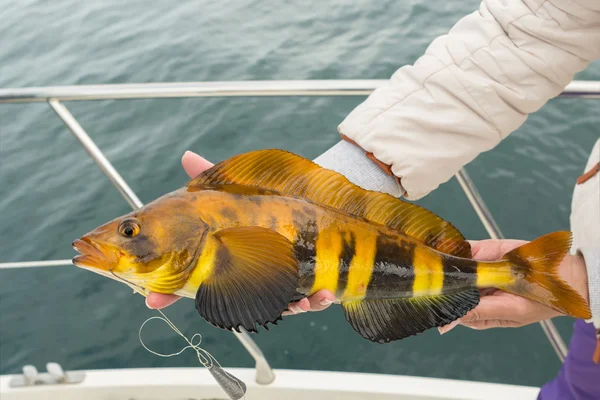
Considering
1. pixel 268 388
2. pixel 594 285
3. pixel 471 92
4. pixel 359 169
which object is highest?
pixel 471 92

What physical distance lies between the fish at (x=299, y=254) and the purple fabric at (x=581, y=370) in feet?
3.02

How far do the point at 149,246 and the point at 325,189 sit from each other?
20.5 inches

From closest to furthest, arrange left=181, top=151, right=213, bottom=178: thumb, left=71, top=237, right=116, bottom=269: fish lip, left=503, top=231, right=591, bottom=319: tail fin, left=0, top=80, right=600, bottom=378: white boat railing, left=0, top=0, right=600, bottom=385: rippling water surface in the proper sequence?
1. left=71, top=237, right=116, bottom=269: fish lip
2. left=503, top=231, right=591, bottom=319: tail fin
3. left=181, top=151, right=213, bottom=178: thumb
4. left=0, top=80, right=600, bottom=378: white boat railing
5. left=0, top=0, right=600, bottom=385: rippling water surface

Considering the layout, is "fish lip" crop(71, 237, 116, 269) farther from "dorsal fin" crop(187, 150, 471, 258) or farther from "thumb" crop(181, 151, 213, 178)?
"thumb" crop(181, 151, 213, 178)

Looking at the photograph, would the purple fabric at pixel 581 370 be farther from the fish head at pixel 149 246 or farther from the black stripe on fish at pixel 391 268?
the fish head at pixel 149 246

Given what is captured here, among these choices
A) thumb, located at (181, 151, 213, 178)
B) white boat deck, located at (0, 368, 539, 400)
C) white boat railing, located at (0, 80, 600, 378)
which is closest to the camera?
thumb, located at (181, 151, 213, 178)

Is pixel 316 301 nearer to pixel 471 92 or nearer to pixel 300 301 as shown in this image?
pixel 300 301

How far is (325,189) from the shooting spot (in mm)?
1549

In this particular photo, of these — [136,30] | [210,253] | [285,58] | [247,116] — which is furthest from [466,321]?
[136,30]

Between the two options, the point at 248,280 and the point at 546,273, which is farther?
the point at 546,273

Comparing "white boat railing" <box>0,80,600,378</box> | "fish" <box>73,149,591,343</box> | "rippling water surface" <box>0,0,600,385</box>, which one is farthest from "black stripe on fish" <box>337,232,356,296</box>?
"rippling water surface" <box>0,0,600,385</box>

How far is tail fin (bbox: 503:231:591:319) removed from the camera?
5.24ft

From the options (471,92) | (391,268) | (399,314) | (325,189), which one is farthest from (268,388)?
(471,92)

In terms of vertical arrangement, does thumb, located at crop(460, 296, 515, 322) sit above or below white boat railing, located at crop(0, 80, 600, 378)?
below
